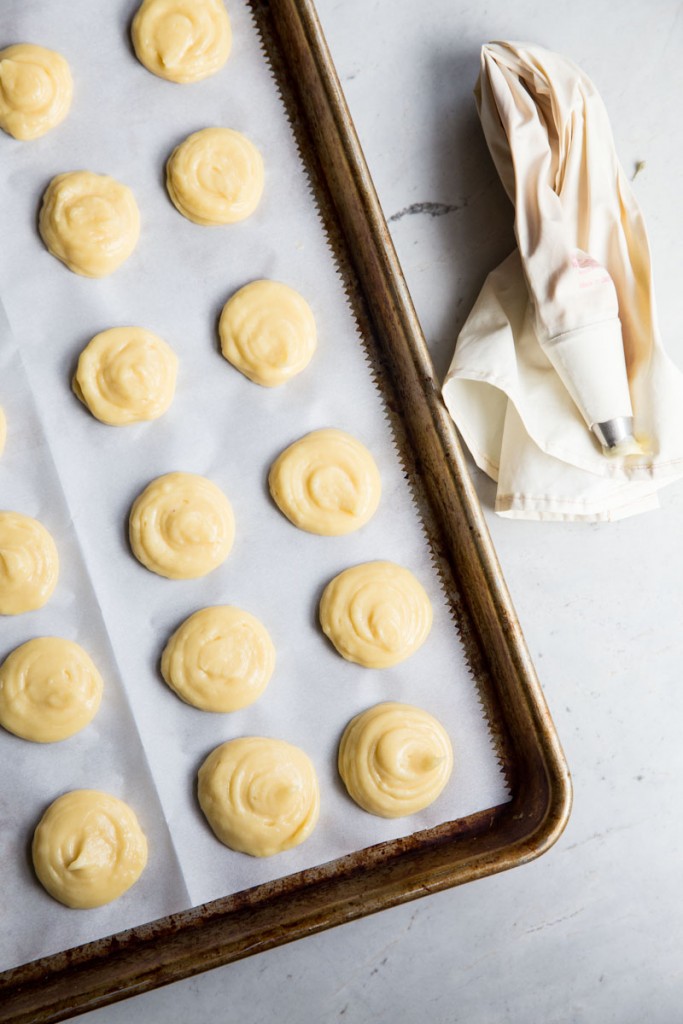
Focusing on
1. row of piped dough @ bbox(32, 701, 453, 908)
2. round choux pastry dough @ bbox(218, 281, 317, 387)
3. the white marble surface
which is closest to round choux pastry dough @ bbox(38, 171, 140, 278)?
round choux pastry dough @ bbox(218, 281, 317, 387)

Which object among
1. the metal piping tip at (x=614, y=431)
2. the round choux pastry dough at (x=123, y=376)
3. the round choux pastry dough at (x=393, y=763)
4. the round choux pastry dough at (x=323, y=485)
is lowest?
the round choux pastry dough at (x=393, y=763)

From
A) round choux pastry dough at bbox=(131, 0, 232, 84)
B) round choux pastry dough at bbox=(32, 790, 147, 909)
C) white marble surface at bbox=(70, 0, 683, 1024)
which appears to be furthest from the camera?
white marble surface at bbox=(70, 0, 683, 1024)

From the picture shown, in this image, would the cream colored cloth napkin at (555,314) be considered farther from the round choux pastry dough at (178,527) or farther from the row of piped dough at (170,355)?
the round choux pastry dough at (178,527)

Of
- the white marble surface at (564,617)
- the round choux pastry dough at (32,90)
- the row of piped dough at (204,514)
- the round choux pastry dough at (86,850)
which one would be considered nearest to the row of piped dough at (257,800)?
the round choux pastry dough at (86,850)

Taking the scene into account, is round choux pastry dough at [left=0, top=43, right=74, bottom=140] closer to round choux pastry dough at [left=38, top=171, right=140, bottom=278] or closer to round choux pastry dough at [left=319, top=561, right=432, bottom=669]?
round choux pastry dough at [left=38, top=171, right=140, bottom=278]

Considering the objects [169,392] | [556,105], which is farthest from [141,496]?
[556,105]

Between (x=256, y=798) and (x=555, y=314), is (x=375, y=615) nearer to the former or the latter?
(x=256, y=798)

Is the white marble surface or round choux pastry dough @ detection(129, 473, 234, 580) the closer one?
round choux pastry dough @ detection(129, 473, 234, 580)
